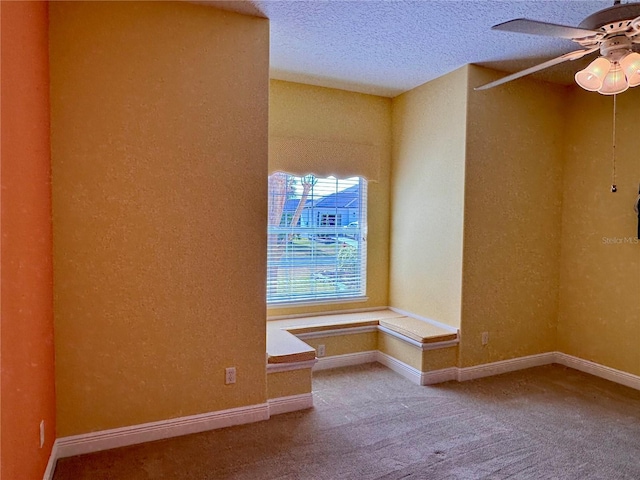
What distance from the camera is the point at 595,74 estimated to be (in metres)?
2.04

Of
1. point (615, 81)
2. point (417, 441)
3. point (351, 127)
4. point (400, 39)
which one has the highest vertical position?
point (400, 39)

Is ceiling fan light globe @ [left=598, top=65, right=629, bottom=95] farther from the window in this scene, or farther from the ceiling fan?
the window

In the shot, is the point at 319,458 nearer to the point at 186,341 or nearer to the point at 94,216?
the point at 186,341

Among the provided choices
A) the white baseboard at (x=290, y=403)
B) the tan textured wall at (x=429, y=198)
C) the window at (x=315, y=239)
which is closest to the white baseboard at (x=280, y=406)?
the white baseboard at (x=290, y=403)

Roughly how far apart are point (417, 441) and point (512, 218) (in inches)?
87.5

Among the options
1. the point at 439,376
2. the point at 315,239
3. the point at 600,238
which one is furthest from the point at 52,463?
the point at 600,238

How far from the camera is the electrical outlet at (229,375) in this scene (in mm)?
2803

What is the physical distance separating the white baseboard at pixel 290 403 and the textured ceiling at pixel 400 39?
8.72 ft

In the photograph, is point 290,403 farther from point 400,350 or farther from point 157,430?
point 400,350

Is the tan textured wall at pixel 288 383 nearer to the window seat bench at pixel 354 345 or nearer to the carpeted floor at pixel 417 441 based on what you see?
the window seat bench at pixel 354 345

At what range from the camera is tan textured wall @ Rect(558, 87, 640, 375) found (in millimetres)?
3617

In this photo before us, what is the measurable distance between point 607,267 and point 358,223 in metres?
2.35

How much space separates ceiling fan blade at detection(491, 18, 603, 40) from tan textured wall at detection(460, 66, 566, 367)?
5.51 ft

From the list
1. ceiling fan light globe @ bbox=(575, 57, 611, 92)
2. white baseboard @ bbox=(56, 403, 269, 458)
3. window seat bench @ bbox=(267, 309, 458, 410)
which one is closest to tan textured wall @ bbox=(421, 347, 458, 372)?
window seat bench @ bbox=(267, 309, 458, 410)
